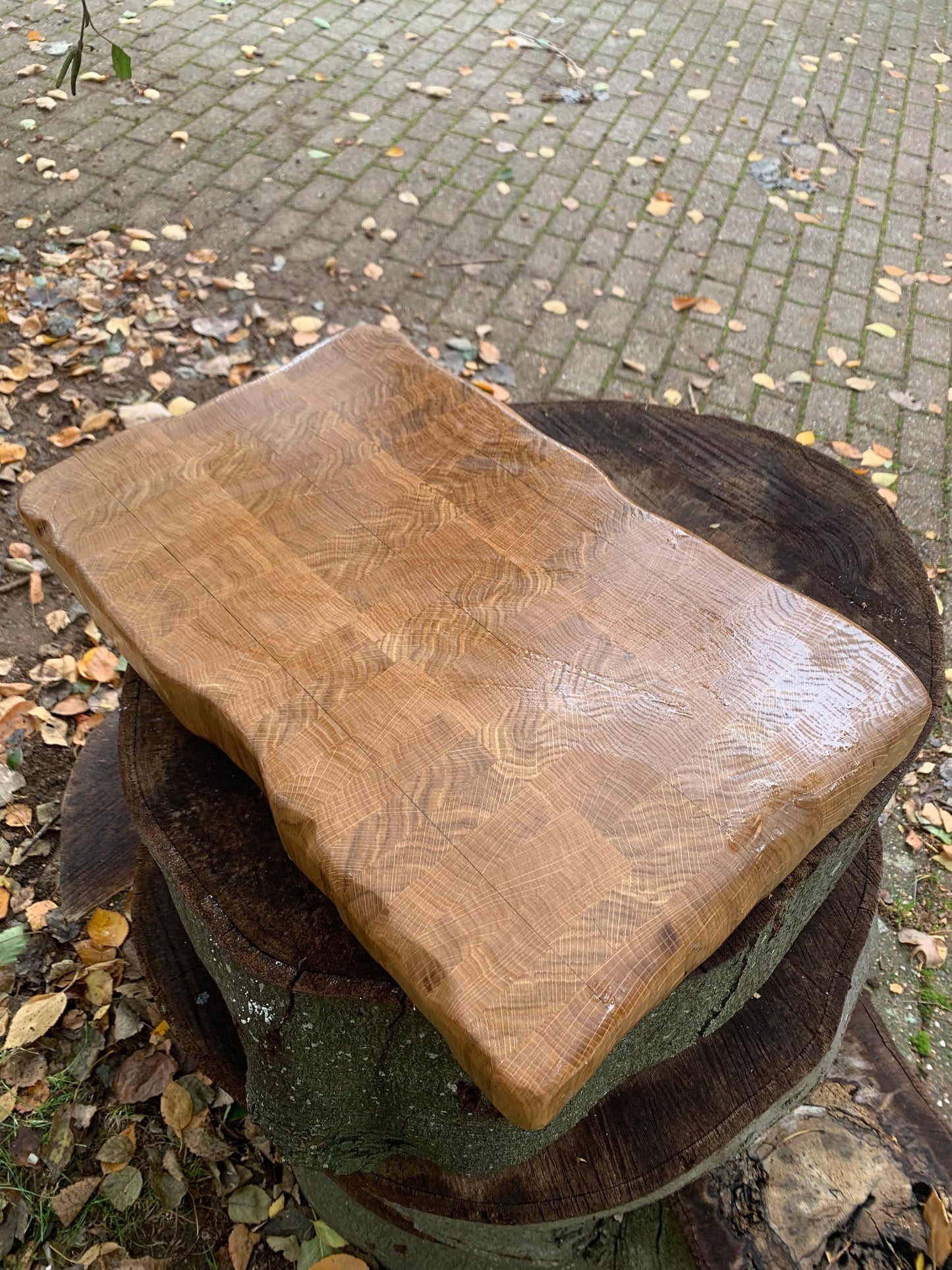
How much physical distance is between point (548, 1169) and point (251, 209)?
4.08 meters

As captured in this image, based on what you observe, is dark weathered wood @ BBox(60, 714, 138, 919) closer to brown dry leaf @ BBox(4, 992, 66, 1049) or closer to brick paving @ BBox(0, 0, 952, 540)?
brown dry leaf @ BBox(4, 992, 66, 1049)

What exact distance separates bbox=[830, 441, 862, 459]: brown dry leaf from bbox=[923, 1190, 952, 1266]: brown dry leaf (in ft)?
8.34

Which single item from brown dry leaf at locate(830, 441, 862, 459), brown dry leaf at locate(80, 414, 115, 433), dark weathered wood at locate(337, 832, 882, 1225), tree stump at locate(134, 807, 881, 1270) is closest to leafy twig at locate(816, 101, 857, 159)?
brown dry leaf at locate(830, 441, 862, 459)

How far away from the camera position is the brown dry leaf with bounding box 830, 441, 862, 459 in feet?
11.4

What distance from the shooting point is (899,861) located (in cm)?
254

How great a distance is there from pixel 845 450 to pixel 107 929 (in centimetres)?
296

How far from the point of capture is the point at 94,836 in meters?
2.29

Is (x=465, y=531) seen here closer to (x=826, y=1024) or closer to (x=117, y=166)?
(x=826, y=1024)

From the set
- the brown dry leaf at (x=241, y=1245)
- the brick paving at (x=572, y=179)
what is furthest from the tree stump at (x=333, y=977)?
the brick paving at (x=572, y=179)

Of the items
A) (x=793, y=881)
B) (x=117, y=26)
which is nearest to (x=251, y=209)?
(x=117, y=26)

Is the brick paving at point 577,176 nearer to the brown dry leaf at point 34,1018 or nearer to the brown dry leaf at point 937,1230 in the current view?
the brown dry leaf at point 937,1230

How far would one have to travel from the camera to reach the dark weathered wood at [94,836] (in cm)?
225

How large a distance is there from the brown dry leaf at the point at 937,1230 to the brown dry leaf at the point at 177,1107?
57.5 inches

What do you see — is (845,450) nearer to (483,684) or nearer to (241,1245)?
(483,684)
